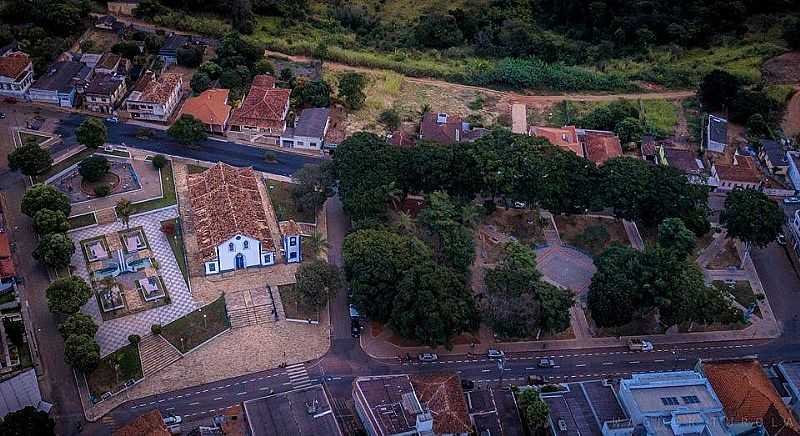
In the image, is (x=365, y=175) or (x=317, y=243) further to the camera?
→ (x=365, y=175)

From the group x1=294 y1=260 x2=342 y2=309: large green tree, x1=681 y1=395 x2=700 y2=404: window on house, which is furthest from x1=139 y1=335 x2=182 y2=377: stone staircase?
x1=681 y1=395 x2=700 y2=404: window on house

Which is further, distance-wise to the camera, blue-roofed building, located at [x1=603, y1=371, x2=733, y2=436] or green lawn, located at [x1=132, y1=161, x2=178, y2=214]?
green lawn, located at [x1=132, y1=161, x2=178, y2=214]

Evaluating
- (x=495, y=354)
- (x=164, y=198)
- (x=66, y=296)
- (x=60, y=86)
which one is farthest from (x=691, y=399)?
(x=60, y=86)

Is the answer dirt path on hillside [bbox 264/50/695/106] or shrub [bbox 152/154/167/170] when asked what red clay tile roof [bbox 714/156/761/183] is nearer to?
dirt path on hillside [bbox 264/50/695/106]

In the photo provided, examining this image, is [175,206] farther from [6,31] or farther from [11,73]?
[6,31]

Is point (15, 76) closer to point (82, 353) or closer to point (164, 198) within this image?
point (164, 198)
